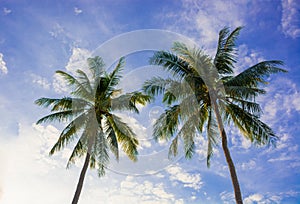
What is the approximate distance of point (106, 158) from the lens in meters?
16.9

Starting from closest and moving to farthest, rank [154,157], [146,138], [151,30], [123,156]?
[151,30]
[154,157]
[146,138]
[123,156]

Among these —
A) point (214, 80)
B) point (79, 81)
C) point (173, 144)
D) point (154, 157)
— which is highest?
point (79, 81)

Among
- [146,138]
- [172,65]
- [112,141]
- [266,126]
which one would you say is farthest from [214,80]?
[112,141]

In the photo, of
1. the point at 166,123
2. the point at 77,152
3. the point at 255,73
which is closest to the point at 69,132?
the point at 77,152

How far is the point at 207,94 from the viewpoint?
15.2m

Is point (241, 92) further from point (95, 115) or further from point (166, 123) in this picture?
point (95, 115)

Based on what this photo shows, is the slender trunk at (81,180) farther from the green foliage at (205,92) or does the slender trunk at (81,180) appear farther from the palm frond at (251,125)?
the palm frond at (251,125)

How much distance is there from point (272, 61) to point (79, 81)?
10784mm

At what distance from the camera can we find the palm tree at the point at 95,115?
1683 centimetres

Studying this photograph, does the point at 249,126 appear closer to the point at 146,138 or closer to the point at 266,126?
the point at 266,126

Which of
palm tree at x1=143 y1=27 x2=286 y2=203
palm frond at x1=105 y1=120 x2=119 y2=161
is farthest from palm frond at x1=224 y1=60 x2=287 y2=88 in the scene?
palm frond at x1=105 y1=120 x2=119 y2=161

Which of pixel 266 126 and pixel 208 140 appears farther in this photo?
pixel 208 140

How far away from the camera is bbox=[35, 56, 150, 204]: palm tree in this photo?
16.8 m

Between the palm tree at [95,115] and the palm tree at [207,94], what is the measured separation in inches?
111
